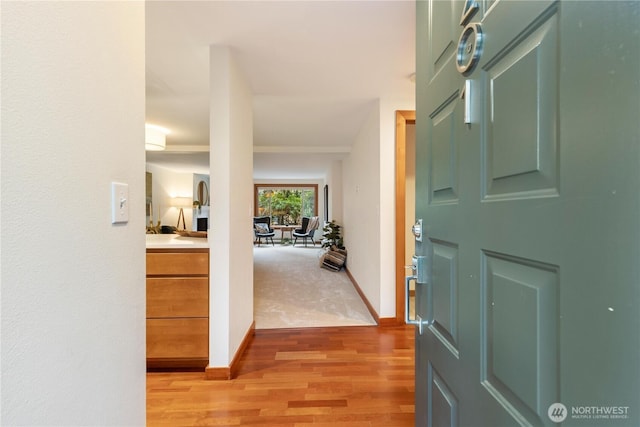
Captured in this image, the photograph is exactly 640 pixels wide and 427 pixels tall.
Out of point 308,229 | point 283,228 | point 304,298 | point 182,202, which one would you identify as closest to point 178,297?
point 304,298

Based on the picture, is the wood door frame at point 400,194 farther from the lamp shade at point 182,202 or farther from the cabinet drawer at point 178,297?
the lamp shade at point 182,202

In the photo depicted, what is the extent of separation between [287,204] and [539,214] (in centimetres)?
1030

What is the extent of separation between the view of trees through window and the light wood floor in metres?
8.28

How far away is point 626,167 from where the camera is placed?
1.14ft

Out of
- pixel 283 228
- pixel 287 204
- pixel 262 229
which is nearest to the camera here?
pixel 262 229

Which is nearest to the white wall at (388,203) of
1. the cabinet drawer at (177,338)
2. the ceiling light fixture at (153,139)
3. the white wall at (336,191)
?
the cabinet drawer at (177,338)

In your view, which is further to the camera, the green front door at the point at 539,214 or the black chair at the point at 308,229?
the black chair at the point at 308,229

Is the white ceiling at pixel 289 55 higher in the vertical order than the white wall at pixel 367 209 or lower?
higher

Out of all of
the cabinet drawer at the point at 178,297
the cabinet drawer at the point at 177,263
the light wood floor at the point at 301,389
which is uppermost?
the cabinet drawer at the point at 177,263

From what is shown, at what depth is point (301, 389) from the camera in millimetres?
1776

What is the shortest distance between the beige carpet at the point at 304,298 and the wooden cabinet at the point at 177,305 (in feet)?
2.73

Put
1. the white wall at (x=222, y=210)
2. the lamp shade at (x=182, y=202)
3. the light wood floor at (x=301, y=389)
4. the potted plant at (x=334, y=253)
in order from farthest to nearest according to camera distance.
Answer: the lamp shade at (x=182, y=202) → the potted plant at (x=334, y=253) → the white wall at (x=222, y=210) → the light wood floor at (x=301, y=389)

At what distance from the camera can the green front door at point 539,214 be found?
356mm

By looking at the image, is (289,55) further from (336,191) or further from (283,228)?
(283,228)
